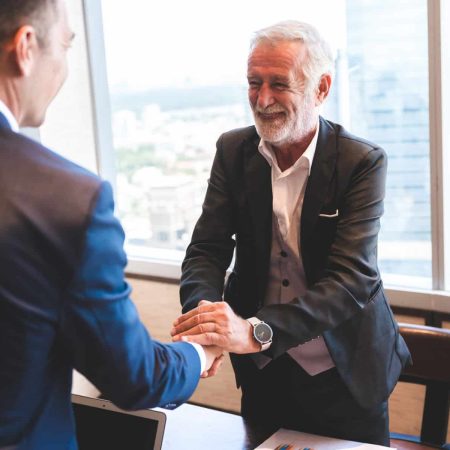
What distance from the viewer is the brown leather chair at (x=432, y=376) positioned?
200 centimetres

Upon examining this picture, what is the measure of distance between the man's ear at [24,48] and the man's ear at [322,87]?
1.10m

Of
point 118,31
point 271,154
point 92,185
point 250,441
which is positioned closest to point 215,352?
point 250,441

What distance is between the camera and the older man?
5.96ft

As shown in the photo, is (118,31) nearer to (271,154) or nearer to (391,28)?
(391,28)

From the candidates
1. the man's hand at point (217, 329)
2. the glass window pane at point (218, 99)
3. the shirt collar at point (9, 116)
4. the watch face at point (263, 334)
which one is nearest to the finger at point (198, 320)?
the man's hand at point (217, 329)

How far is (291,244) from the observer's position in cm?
195

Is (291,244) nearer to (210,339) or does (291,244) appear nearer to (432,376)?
(210,339)

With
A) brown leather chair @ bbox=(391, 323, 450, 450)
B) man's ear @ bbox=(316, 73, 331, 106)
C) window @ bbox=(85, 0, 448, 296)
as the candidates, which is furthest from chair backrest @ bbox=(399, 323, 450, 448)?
window @ bbox=(85, 0, 448, 296)

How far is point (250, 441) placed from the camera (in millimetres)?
1674

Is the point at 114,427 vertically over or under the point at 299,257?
under

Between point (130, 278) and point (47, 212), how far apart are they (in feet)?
9.53

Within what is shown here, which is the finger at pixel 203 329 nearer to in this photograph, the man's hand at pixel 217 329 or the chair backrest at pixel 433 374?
the man's hand at pixel 217 329

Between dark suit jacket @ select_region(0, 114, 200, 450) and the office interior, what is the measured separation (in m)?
2.08

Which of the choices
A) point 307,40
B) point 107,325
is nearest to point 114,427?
point 107,325
